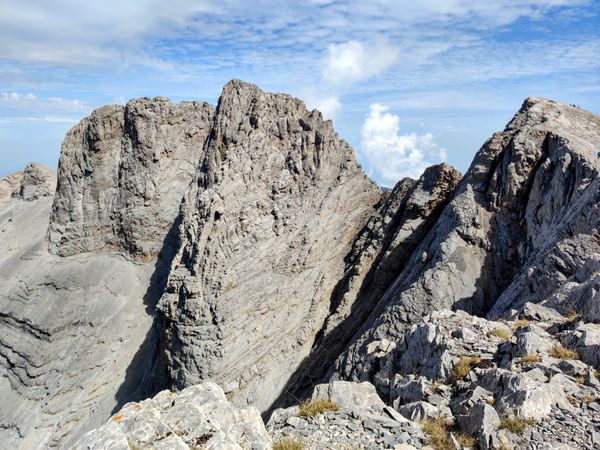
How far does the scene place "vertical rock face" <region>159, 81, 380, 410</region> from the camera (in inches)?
1197

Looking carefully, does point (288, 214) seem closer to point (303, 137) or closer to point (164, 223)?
point (303, 137)

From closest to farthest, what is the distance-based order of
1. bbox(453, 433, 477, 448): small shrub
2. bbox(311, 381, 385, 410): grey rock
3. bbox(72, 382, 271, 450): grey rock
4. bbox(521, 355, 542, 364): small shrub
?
bbox(72, 382, 271, 450): grey rock
bbox(453, 433, 477, 448): small shrub
bbox(521, 355, 542, 364): small shrub
bbox(311, 381, 385, 410): grey rock

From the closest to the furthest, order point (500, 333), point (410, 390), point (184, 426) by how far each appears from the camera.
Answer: point (184, 426) → point (410, 390) → point (500, 333)

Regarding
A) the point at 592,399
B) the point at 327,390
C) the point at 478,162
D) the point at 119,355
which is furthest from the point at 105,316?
the point at 592,399

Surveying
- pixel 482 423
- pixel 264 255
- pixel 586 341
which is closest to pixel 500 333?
pixel 586 341

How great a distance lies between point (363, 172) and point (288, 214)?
6473mm

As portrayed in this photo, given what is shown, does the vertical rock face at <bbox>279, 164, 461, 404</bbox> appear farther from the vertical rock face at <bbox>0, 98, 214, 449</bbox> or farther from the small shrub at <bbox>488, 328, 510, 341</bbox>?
the vertical rock face at <bbox>0, 98, 214, 449</bbox>

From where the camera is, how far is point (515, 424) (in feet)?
34.0

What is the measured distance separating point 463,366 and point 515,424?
9.77 feet

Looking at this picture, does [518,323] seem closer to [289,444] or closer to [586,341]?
[586,341]

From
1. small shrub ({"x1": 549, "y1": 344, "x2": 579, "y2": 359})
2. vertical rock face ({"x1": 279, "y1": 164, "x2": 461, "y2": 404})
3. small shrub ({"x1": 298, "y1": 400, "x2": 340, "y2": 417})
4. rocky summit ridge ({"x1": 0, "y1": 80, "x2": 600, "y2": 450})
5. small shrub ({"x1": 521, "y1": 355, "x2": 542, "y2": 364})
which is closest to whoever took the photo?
rocky summit ridge ({"x1": 0, "y1": 80, "x2": 600, "y2": 450})

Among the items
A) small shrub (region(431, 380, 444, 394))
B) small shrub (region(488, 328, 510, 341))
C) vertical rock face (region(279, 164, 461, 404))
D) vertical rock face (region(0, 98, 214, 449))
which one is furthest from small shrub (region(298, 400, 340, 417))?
vertical rock face (region(0, 98, 214, 449))

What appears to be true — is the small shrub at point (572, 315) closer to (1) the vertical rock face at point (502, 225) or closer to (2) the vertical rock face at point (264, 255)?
(1) the vertical rock face at point (502, 225)

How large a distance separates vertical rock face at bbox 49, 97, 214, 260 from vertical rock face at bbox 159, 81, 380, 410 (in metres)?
13.3
